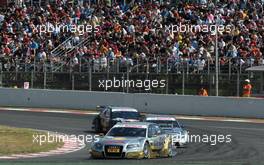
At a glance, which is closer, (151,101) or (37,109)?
(151,101)

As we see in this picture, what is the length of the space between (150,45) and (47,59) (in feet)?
19.9

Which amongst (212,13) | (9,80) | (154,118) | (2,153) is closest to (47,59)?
(9,80)

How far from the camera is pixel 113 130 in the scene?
68.4ft

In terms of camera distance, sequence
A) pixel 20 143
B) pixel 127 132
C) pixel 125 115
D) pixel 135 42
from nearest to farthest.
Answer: pixel 127 132 → pixel 20 143 → pixel 125 115 → pixel 135 42

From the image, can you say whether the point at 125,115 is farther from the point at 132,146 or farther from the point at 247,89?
the point at 132,146

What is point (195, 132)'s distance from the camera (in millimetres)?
28516

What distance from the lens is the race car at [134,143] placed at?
63.4 feet

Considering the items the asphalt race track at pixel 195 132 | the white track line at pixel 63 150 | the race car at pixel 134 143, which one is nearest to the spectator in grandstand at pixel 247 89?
the asphalt race track at pixel 195 132

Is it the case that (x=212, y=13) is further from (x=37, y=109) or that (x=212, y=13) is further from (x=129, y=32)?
(x=37, y=109)

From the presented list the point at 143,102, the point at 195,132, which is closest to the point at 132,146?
the point at 195,132

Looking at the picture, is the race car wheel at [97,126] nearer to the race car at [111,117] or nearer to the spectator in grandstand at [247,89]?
the race car at [111,117]

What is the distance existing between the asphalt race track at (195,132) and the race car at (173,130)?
327 millimetres

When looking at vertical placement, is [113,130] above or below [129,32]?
below

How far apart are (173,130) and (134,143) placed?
4629 mm
